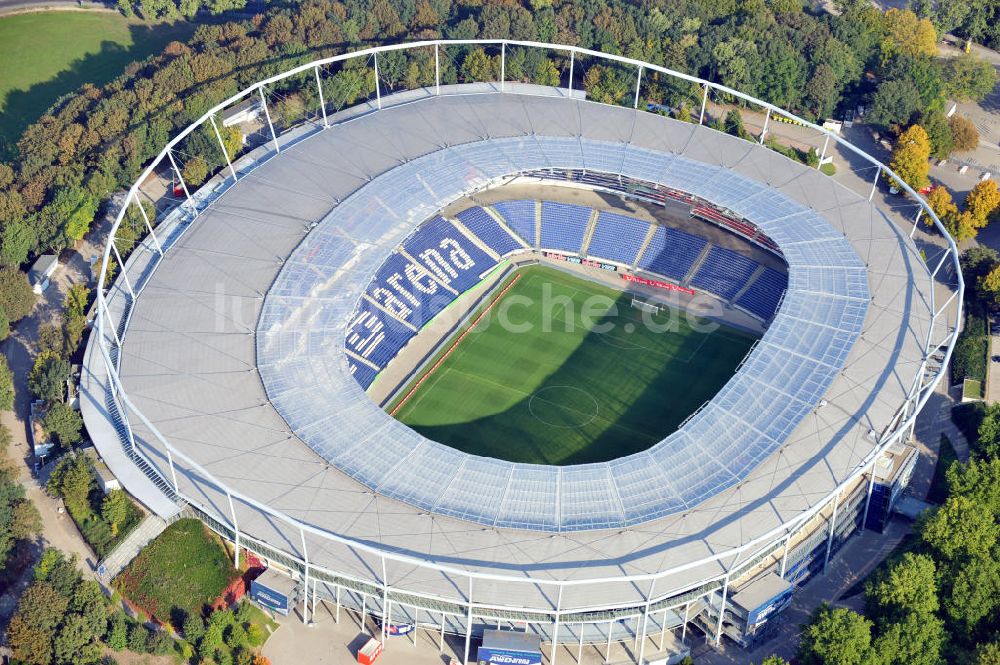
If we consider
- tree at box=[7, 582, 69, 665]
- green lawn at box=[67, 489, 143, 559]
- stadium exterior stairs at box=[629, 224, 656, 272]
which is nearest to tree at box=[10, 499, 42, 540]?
green lawn at box=[67, 489, 143, 559]

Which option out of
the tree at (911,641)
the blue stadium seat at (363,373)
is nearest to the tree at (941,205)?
the tree at (911,641)

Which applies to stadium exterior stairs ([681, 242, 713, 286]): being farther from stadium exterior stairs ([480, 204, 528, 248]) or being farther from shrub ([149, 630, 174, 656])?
shrub ([149, 630, 174, 656])

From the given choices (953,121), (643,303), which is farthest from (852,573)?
(953,121)

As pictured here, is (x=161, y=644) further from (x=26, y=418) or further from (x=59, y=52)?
(x=59, y=52)

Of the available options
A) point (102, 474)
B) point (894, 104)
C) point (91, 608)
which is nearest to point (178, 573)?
point (91, 608)

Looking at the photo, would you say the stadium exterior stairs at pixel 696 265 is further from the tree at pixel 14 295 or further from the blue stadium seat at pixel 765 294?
the tree at pixel 14 295

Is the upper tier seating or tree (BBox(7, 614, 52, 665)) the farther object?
the upper tier seating
